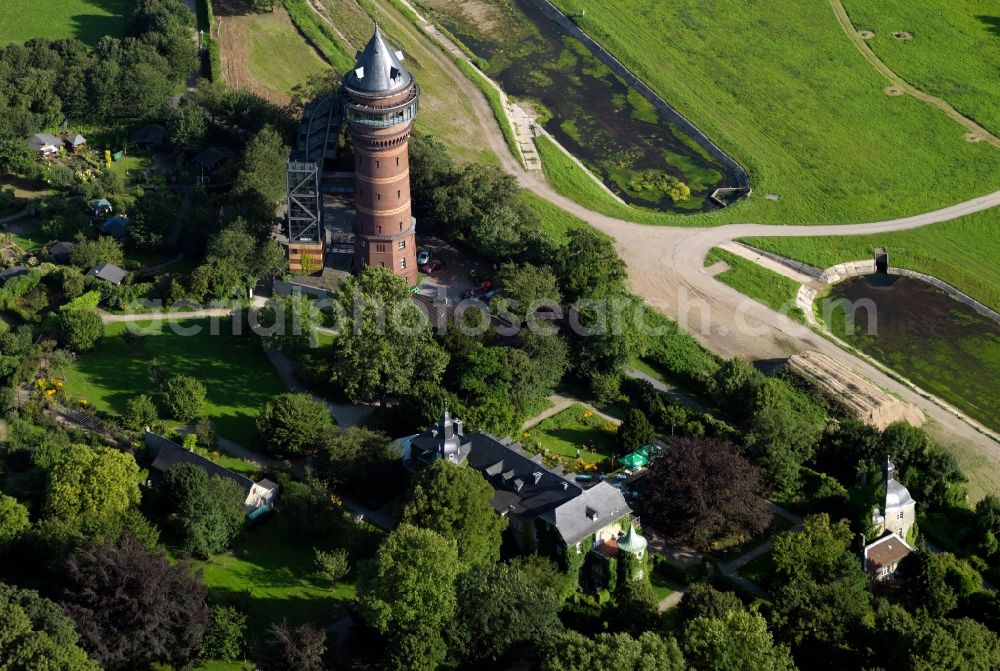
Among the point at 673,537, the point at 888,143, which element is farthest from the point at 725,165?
the point at 673,537

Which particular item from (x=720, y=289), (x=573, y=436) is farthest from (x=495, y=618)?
(x=720, y=289)

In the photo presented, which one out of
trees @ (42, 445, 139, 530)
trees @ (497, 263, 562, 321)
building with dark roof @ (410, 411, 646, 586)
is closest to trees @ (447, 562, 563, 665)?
building with dark roof @ (410, 411, 646, 586)

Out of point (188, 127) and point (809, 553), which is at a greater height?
point (809, 553)

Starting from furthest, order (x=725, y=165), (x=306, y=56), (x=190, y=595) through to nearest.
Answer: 1. (x=306, y=56)
2. (x=725, y=165)
3. (x=190, y=595)

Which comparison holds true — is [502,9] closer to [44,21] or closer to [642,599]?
[44,21]

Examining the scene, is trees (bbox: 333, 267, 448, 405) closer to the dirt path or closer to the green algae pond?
the green algae pond

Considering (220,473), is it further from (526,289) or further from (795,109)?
(795,109)
